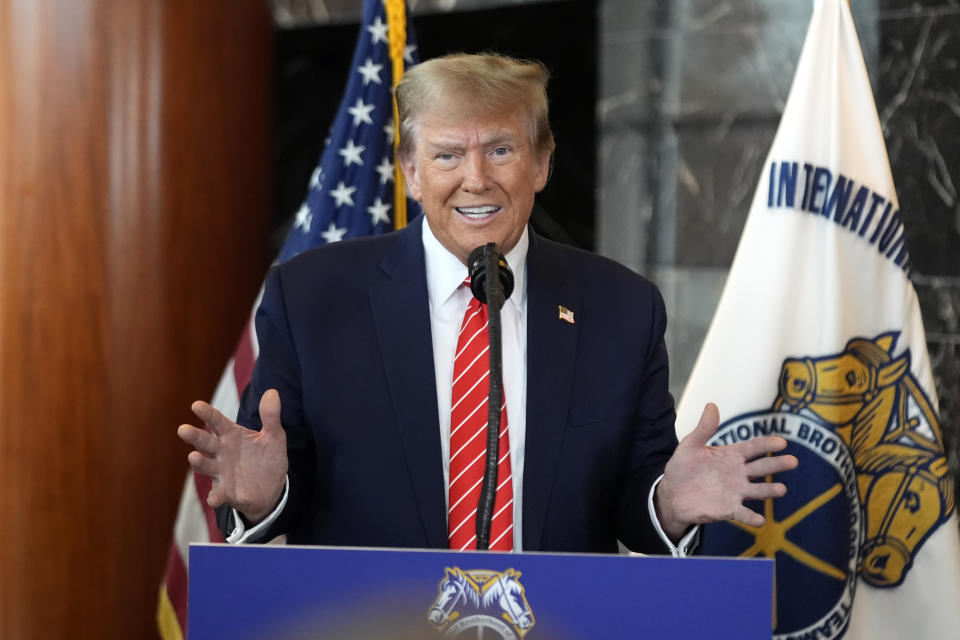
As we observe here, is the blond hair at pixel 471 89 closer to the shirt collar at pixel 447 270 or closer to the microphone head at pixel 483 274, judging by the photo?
the shirt collar at pixel 447 270

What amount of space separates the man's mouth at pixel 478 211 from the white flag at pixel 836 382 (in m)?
1.01

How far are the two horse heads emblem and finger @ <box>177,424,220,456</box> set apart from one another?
1.57 metres

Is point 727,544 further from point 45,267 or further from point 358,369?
point 45,267

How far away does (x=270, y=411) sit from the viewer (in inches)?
57.5

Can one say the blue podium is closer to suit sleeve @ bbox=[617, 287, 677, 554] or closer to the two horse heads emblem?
suit sleeve @ bbox=[617, 287, 677, 554]

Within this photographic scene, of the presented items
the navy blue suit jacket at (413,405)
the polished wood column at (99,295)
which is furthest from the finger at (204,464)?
the polished wood column at (99,295)

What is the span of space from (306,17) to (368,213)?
1472mm

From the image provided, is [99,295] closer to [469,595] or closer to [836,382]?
[836,382]

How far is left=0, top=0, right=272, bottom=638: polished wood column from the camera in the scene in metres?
3.39

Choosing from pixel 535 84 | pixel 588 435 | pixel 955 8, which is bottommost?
pixel 588 435

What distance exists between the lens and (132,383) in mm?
3535

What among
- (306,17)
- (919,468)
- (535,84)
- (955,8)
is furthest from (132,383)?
(955,8)

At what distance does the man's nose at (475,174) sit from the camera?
1805 mm

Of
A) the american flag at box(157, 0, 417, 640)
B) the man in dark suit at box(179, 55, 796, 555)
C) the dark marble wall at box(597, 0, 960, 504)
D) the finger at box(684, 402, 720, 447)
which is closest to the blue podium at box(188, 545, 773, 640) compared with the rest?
the finger at box(684, 402, 720, 447)
